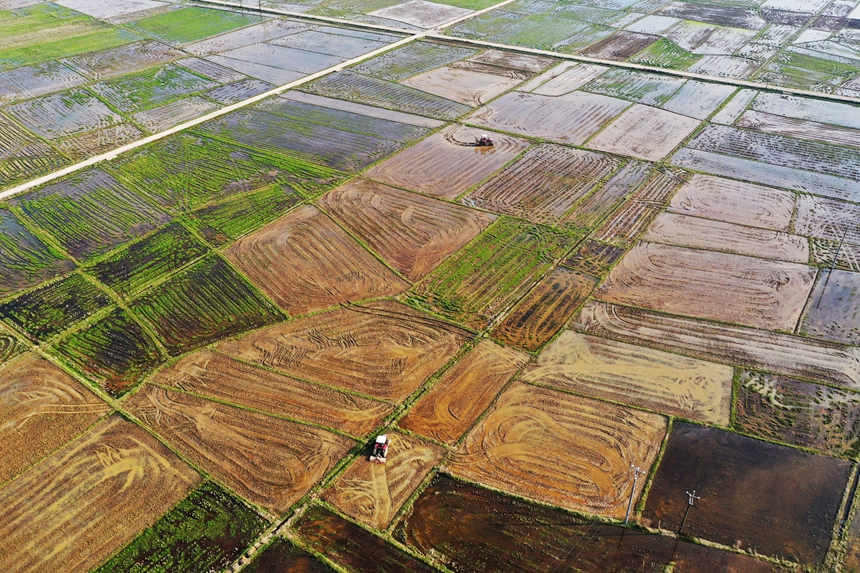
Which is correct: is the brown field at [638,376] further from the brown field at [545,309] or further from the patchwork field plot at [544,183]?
the patchwork field plot at [544,183]

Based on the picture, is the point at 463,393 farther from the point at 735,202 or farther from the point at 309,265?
the point at 735,202

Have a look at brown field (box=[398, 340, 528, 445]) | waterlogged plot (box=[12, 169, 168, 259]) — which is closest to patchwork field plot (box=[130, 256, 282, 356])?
waterlogged plot (box=[12, 169, 168, 259])

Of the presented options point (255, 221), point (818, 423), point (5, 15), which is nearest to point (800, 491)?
point (818, 423)

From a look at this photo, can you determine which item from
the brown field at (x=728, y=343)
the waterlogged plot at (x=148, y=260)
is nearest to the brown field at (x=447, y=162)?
the waterlogged plot at (x=148, y=260)

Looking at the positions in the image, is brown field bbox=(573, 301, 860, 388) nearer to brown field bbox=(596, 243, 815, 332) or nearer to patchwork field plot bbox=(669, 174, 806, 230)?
brown field bbox=(596, 243, 815, 332)

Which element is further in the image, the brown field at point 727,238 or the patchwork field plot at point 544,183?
the patchwork field plot at point 544,183

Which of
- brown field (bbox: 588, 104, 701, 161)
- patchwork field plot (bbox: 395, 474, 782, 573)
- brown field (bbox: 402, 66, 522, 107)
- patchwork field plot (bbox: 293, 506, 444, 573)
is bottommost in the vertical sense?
patchwork field plot (bbox: 395, 474, 782, 573)
